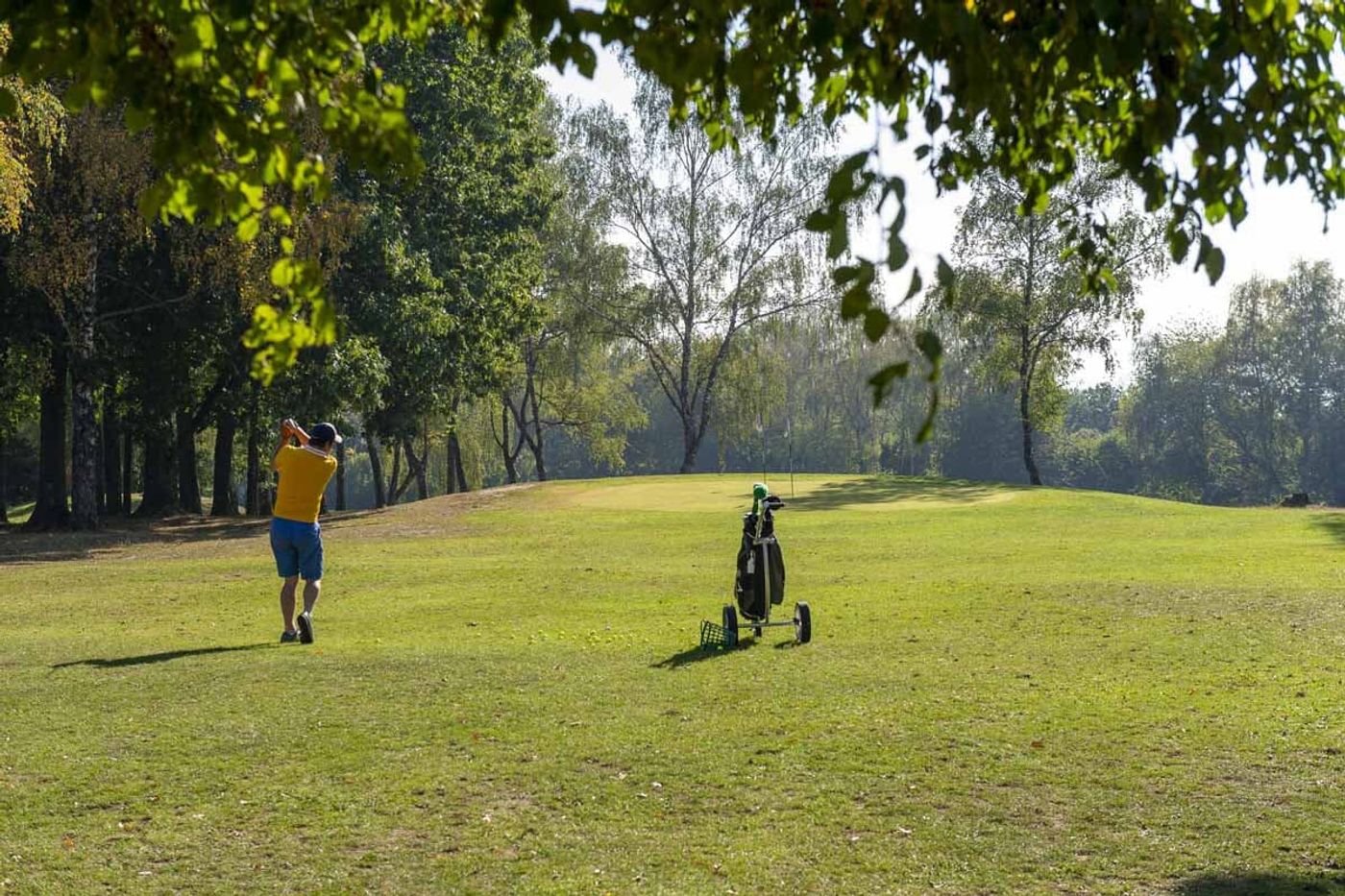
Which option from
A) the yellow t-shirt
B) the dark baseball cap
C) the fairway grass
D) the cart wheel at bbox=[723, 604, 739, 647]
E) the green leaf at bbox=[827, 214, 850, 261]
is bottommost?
the fairway grass

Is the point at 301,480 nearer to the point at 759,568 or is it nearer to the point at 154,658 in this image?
the point at 154,658

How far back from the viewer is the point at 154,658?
13.2 meters

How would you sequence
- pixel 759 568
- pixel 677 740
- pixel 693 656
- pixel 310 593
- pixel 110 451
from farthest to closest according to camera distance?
pixel 110 451 < pixel 310 593 < pixel 759 568 < pixel 693 656 < pixel 677 740

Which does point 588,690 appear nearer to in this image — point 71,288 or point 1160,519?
point 71,288

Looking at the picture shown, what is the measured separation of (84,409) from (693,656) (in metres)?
22.0

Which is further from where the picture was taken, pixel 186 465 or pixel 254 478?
pixel 254 478

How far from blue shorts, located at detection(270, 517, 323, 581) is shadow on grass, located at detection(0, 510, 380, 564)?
13980 millimetres

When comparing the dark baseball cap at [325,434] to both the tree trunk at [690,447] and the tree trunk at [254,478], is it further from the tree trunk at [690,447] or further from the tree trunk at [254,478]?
the tree trunk at [690,447]

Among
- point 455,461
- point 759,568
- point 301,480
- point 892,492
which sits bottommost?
point 759,568

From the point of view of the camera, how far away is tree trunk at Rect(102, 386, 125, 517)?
40469 millimetres

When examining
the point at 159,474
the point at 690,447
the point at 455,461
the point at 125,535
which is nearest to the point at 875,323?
the point at 125,535

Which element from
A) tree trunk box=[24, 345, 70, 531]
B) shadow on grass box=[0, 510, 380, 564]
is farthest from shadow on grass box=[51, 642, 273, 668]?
tree trunk box=[24, 345, 70, 531]

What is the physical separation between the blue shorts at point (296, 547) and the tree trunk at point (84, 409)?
694 inches

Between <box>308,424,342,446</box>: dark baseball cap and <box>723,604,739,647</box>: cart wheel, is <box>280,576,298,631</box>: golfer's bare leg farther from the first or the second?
<box>723,604,739,647</box>: cart wheel
